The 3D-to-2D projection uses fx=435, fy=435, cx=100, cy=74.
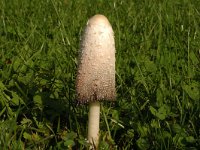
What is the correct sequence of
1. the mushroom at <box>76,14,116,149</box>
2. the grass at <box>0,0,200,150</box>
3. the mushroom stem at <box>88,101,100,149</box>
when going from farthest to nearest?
the grass at <box>0,0,200,150</box>
the mushroom stem at <box>88,101,100,149</box>
the mushroom at <box>76,14,116,149</box>

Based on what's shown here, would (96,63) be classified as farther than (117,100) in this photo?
No

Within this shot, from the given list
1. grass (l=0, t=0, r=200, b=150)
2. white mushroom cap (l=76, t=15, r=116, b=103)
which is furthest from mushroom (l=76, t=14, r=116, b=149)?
grass (l=0, t=0, r=200, b=150)

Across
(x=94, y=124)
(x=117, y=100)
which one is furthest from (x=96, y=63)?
(x=117, y=100)

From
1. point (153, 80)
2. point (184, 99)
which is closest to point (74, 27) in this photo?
point (153, 80)

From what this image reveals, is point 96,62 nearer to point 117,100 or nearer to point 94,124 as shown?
point 94,124

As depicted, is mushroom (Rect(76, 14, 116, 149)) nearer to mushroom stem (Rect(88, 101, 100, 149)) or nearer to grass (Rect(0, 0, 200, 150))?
mushroom stem (Rect(88, 101, 100, 149))

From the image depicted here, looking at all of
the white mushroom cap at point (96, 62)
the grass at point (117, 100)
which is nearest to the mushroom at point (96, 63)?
the white mushroom cap at point (96, 62)

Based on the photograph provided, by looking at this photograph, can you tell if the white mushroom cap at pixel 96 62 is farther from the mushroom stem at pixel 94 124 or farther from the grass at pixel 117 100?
the grass at pixel 117 100
